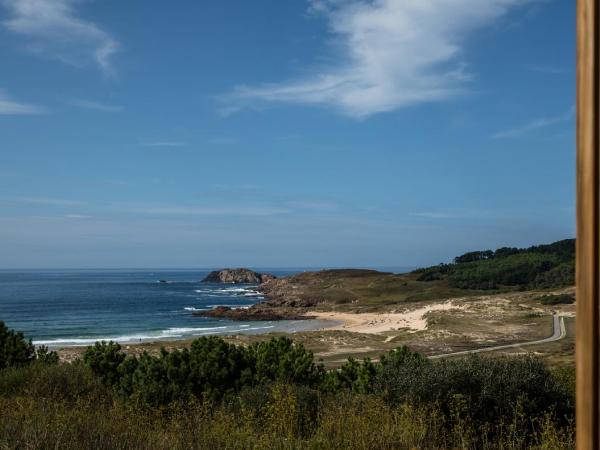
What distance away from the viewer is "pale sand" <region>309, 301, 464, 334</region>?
5203 cm

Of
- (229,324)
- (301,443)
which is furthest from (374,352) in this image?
(229,324)

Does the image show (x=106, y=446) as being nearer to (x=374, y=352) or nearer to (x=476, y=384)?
(x=476, y=384)

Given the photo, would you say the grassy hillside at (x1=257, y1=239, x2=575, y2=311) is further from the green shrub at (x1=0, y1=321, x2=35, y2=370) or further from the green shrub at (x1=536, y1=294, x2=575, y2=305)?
the green shrub at (x1=0, y1=321, x2=35, y2=370)

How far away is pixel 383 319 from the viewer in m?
61.2

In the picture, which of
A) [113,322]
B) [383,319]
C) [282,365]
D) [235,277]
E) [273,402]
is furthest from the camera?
[235,277]

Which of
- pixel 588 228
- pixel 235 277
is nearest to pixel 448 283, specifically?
pixel 588 228

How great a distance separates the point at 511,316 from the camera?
173 feet

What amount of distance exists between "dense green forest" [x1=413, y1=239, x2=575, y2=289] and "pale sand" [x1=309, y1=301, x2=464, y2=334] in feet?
65.8

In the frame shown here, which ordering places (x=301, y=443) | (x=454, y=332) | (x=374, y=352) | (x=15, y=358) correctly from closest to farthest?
1. (x=301, y=443)
2. (x=15, y=358)
3. (x=374, y=352)
4. (x=454, y=332)

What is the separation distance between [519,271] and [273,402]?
299 feet

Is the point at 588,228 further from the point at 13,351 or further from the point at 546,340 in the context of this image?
the point at 546,340

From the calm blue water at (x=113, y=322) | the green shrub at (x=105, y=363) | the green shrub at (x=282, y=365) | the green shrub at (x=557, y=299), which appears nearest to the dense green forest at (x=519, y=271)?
the green shrub at (x=557, y=299)

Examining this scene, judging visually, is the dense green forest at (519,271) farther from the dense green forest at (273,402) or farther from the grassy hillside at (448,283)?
the dense green forest at (273,402)

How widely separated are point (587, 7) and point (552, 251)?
12178 cm
